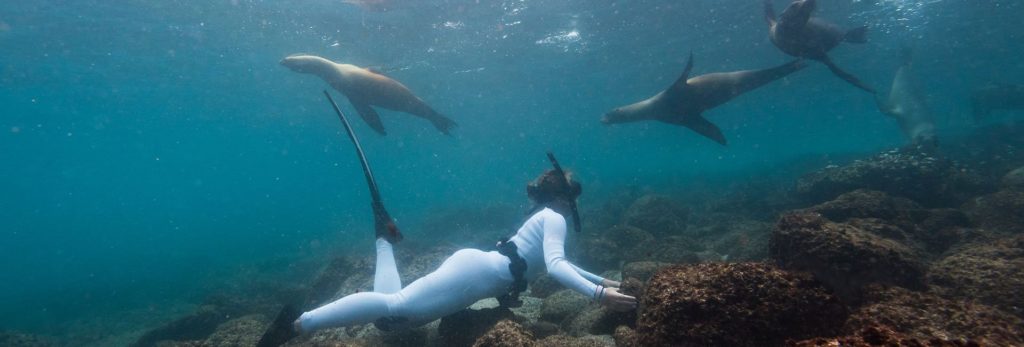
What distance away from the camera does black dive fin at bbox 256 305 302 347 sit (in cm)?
387

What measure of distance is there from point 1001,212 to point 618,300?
23.5 feet

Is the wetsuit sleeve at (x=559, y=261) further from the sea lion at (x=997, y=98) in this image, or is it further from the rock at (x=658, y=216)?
the sea lion at (x=997, y=98)

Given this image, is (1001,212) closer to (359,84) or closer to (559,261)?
(559,261)

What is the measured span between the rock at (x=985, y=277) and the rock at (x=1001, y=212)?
3.27 meters

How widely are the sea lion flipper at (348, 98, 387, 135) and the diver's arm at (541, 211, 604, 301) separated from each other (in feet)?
24.6

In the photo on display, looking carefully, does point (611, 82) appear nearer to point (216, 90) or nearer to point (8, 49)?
point (216, 90)

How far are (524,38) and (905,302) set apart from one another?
2120 centimetres

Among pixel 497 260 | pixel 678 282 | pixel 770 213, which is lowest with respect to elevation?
pixel 770 213

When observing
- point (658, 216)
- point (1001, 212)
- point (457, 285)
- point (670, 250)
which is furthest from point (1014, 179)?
point (457, 285)

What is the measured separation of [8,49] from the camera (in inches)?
737

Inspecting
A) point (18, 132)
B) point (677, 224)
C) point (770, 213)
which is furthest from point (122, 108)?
point (770, 213)

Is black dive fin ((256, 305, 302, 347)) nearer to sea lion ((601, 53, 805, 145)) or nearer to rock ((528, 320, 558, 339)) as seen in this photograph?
rock ((528, 320, 558, 339))

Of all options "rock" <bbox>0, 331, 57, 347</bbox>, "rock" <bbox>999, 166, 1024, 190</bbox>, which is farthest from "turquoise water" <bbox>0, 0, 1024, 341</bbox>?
"rock" <bbox>999, 166, 1024, 190</bbox>

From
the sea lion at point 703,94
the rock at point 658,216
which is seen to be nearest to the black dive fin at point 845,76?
the sea lion at point 703,94
